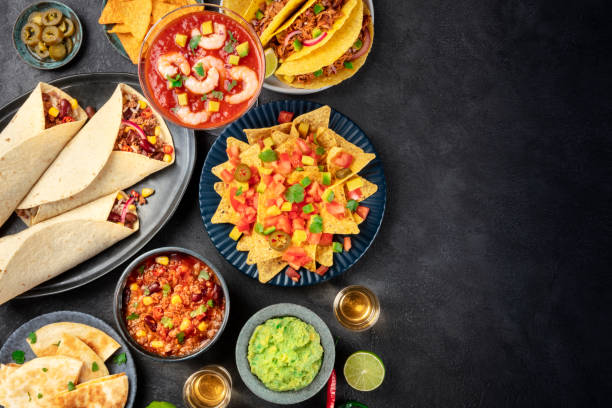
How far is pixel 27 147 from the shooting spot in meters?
2.96

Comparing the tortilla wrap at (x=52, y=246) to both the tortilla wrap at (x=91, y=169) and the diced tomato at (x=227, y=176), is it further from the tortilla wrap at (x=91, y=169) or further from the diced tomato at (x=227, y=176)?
the diced tomato at (x=227, y=176)

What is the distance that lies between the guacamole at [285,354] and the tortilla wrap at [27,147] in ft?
6.07

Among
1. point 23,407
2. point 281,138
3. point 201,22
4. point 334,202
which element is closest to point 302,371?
point 334,202

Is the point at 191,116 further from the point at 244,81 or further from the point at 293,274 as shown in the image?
the point at 293,274

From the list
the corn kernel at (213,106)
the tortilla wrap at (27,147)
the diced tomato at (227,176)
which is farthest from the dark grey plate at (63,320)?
the corn kernel at (213,106)

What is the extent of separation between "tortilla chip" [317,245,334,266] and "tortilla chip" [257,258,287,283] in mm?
239

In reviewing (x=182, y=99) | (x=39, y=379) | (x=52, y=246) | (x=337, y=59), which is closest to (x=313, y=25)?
(x=337, y=59)

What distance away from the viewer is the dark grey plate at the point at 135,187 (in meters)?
3.10

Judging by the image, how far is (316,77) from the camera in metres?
3.02

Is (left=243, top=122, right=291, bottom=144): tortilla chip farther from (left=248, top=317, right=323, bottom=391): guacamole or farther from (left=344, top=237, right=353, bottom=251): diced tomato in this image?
(left=248, top=317, right=323, bottom=391): guacamole

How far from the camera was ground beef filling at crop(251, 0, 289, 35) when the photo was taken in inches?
114

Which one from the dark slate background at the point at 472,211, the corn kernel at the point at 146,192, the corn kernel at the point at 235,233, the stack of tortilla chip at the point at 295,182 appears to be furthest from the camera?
the dark slate background at the point at 472,211

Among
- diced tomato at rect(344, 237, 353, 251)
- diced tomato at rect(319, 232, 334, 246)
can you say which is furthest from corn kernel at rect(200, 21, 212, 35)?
diced tomato at rect(344, 237, 353, 251)

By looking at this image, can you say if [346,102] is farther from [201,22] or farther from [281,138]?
[201,22]
